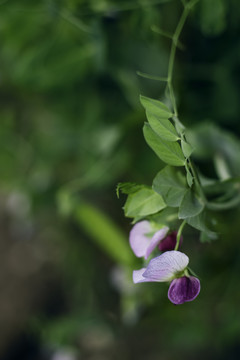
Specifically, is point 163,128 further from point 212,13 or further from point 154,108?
point 212,13

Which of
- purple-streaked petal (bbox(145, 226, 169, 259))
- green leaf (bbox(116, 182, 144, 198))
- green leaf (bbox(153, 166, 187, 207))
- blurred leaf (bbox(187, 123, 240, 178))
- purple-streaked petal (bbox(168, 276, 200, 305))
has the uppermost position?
green leaf (bbox(116, 182, 144, 198))

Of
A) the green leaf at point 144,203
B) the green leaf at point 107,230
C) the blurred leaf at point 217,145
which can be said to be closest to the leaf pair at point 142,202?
the green leaf at point 144,203

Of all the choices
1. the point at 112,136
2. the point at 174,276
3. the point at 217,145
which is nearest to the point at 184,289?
the point at 174,276

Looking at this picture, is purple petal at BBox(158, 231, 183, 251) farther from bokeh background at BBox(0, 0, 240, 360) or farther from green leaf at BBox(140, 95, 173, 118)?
bokeh background at BBox(0, 0, 240, 360)

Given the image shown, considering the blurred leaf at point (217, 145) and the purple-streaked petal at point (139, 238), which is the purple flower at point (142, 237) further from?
the blurred leaf at point (217, 145)

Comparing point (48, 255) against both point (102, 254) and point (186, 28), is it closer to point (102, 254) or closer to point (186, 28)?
point (102, 254)

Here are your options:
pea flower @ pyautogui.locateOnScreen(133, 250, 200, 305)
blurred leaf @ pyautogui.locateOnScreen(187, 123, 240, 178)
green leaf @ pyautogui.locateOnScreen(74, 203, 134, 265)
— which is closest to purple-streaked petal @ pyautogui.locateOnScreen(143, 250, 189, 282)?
pea flower @ pyautogui.locateOnScreen(133, 250, 200, 305)
